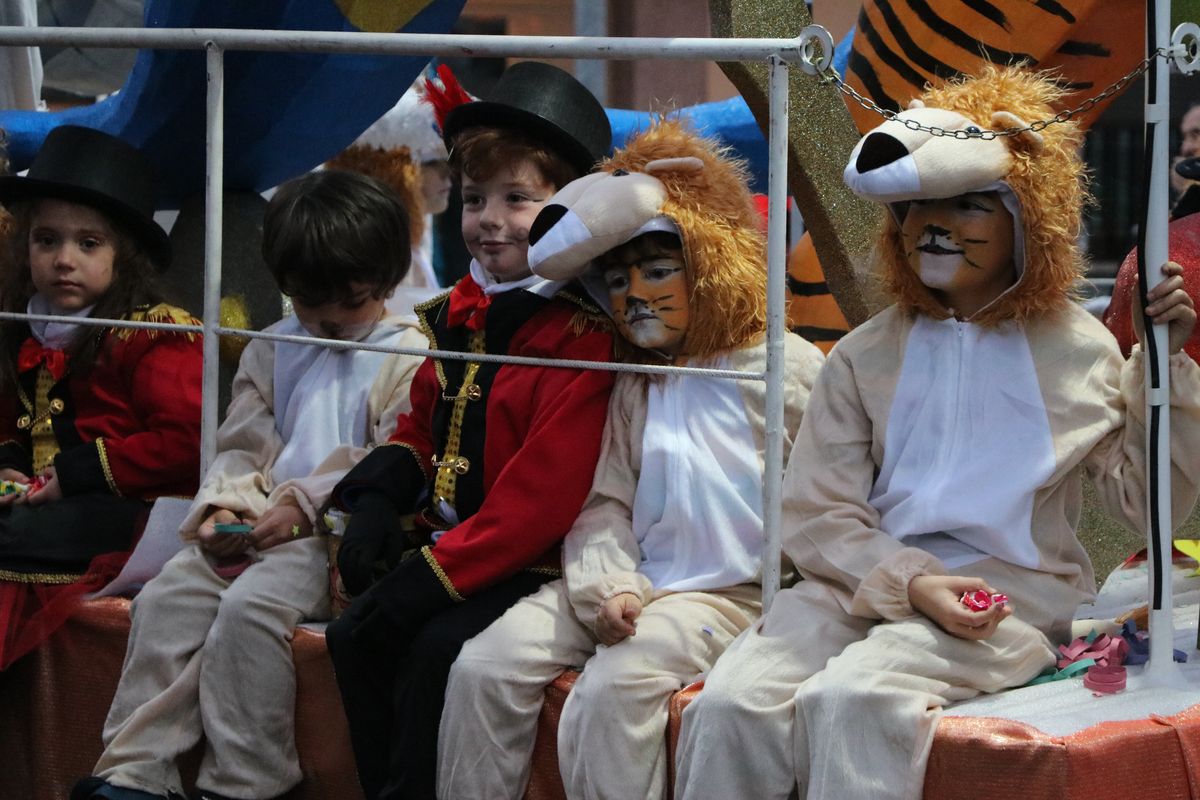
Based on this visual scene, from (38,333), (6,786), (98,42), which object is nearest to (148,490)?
(38,333)

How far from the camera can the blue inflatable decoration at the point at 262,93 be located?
4.11 meters

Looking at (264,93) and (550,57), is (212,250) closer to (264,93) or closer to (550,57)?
(550,57)

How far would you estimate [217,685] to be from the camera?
3.09m

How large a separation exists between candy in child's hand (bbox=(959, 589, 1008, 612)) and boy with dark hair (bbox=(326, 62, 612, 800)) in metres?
0.71

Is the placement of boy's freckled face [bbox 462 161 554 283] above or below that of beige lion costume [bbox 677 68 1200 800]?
above

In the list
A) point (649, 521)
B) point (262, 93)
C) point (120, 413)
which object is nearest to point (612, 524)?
point (649, 521)

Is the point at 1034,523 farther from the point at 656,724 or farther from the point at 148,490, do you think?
the point at 148,490

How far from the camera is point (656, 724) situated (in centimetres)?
261

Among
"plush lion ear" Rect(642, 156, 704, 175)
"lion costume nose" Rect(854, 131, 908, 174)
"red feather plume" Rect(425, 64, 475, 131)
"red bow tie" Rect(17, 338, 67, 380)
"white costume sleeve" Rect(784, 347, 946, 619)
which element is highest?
"red feather plume" Rect(425, 64, 475, 131)

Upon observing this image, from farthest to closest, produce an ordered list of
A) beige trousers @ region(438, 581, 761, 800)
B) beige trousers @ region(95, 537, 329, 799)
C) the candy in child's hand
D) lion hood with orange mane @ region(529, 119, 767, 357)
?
beige trousers @ region(95, 537, 329, 799) → lion hood with orange mane @ region(529, 119, 767, 357) → beige trousers @ region(438, 581, 761, 800) → the candy in child's hand

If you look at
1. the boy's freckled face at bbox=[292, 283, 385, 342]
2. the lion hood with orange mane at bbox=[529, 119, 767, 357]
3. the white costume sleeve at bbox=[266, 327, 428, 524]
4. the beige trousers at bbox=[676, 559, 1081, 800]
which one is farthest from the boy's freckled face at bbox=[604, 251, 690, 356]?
the boy's freckled face at bbox=[292, 283, 385, 342]

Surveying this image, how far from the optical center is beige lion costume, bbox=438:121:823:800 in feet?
8.66

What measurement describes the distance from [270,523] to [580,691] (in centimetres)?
86

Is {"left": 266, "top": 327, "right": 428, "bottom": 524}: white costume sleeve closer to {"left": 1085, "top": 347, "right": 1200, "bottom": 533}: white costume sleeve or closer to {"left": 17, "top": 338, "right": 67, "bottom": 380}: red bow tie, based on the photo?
{"left": 17, "top": 338, "right": 67, "bottom": 380}: red bow tie
